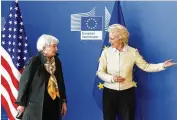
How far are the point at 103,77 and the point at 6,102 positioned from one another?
3.96ft

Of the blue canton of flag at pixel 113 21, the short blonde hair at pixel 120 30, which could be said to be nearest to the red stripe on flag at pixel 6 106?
the blue canton of flag at pixel 113 21

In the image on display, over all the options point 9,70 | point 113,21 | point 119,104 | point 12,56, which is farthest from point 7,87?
point 113,21

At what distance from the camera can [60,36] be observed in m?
4.05

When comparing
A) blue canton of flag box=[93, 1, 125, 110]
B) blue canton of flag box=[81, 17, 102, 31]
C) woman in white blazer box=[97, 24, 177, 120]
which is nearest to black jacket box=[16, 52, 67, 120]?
woman in white blazer box=[97, 24, 177, 120]

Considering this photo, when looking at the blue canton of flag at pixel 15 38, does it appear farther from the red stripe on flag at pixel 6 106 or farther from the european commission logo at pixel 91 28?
the european commission logo at pixel 91 28

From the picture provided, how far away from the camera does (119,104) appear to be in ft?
11.3

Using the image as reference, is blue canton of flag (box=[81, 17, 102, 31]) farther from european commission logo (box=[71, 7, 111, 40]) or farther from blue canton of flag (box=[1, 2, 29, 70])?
blue canton of flag (box=[1, 2, 29, 70])

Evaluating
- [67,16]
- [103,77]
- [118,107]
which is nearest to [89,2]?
[67,16]

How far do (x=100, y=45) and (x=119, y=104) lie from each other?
2.80 feet

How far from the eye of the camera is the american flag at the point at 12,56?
376cm

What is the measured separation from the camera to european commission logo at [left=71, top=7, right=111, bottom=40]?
156 inches

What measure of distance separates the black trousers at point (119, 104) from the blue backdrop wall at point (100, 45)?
17.1 inches

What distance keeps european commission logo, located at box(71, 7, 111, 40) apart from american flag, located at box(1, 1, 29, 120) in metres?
0.64

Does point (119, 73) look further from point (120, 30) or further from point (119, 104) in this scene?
point (120, 30)
